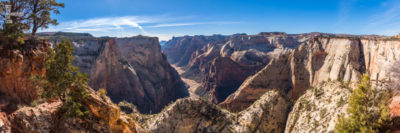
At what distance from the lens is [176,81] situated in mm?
111188

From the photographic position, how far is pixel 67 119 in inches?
549

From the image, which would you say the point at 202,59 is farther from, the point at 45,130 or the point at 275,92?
the point at 45,130

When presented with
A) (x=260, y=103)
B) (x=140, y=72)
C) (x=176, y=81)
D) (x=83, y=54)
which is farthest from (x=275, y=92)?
(x=176, y=81)

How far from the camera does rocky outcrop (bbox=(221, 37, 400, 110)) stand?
137ft

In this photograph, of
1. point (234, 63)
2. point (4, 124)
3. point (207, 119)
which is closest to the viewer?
point (4, 124)

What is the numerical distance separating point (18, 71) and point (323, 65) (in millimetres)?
59393

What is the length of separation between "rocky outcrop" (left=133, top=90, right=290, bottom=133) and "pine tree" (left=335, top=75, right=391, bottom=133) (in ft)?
52.0

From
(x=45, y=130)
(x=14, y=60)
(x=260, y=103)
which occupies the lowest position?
(x=260, y=103)

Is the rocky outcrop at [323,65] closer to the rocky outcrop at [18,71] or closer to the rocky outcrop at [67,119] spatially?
the rocky outcrop at [67,119]

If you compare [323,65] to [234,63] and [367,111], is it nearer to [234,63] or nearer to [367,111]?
[367,111]

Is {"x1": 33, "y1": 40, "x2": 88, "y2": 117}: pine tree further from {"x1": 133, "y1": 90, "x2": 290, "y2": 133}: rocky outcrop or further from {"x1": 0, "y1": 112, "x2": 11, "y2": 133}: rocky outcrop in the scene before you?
{"x1": 133, "y1": 90, "x2": 290, "y2": 133}: rocky outcrop

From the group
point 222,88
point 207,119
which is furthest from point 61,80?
point 222,88

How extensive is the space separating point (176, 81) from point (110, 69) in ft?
140

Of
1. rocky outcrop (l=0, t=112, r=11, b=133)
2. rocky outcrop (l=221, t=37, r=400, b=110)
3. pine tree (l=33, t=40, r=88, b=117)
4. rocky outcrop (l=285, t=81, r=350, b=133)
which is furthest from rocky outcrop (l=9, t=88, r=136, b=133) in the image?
rocky outcrop (l=221, t=37, r=400, b=110)
